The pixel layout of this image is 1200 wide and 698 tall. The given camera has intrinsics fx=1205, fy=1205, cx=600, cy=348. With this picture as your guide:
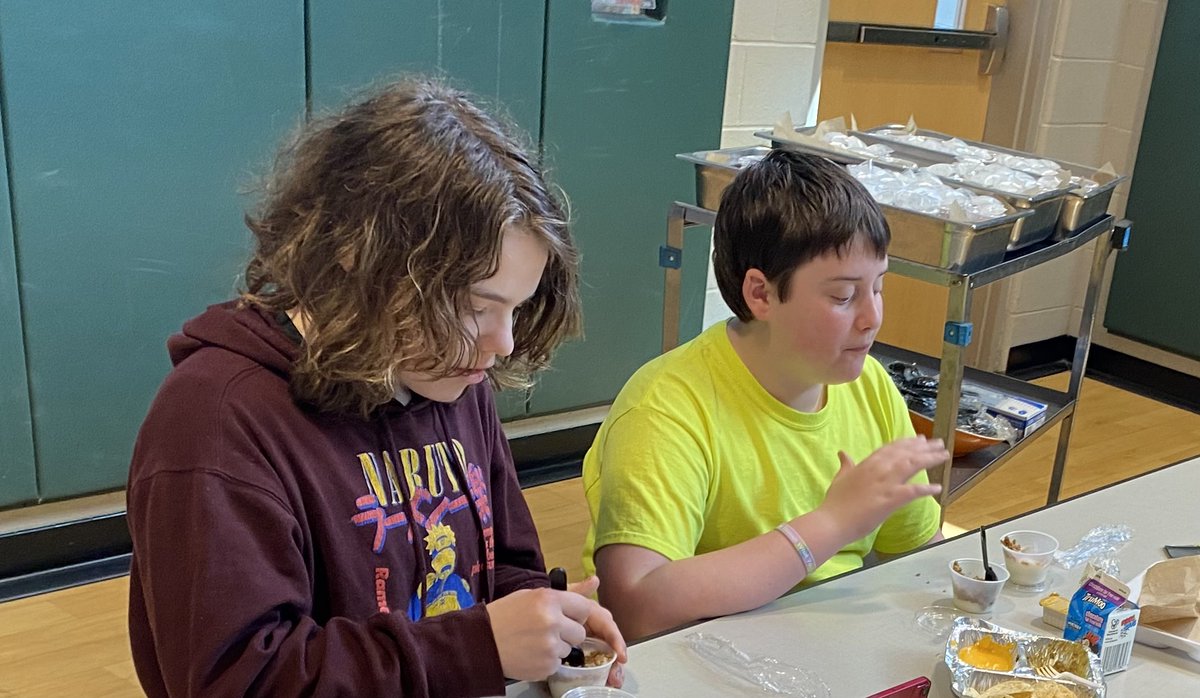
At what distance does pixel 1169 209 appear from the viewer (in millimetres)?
4043

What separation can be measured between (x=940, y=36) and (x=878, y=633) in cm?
299

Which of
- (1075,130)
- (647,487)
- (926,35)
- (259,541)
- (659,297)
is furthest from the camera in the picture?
(1075,130)

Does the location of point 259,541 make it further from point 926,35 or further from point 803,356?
point 926,35

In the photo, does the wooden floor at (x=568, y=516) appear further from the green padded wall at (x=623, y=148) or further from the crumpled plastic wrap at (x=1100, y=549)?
the crumpled plastic wrap at (x=1100, y=549)

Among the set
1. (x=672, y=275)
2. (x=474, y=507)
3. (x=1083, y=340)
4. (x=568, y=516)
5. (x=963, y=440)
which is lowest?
(x=568, y=516)

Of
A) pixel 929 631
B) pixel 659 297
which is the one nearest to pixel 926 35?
pixel 659 297

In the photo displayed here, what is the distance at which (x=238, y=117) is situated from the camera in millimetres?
2416

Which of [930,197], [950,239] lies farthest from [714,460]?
[930,197]

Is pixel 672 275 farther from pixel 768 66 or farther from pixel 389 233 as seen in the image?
pixel 389 233

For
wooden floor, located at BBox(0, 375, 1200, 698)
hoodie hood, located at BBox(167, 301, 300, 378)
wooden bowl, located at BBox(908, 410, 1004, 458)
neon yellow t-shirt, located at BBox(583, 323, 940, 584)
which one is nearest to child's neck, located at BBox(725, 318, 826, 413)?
neon yellow t-shirt, located at BBox(583, 323, 940, 584)

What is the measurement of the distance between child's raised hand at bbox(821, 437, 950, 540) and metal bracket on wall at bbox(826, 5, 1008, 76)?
102 inches

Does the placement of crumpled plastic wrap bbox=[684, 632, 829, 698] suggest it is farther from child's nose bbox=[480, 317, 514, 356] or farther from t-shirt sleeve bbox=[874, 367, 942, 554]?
t-shirt sleeve bbox=[874, 367, 942, 554]

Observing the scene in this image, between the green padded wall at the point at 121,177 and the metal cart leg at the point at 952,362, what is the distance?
1374 mm

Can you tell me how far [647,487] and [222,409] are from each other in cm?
53
